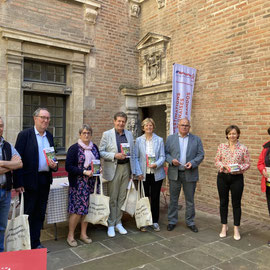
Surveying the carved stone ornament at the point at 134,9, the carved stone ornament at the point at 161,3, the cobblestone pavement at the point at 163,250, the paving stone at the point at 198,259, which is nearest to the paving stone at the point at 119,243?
the cobblestone pavement at the point at 163,250

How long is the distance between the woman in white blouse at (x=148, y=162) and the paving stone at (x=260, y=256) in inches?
56.8

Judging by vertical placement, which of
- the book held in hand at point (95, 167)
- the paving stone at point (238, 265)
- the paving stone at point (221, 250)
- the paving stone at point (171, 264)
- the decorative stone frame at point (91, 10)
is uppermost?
the decorative stone frame at point (91, 10)

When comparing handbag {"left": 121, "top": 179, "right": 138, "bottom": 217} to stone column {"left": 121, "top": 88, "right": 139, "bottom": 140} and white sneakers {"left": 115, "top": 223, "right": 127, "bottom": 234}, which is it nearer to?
white sneakers {"left": 115, "top": 223, "right": 127, "bottom": 234}

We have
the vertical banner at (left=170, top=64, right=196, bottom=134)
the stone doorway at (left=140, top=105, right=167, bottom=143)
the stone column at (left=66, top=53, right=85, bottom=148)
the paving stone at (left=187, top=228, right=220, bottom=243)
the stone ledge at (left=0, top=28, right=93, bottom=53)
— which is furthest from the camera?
the stone doorway at (left=140, top=105, right=167, bottom=143)

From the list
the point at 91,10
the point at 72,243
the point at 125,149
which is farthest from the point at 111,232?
the point at 91,10

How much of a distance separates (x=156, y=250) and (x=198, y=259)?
1.90 ft

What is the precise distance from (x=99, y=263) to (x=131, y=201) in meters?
1.26

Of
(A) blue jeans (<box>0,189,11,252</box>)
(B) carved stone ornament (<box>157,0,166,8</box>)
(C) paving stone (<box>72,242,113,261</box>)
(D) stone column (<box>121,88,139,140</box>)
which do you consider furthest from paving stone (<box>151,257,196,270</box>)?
(B) carved stone ornament (<box>157,0,166,8</box>)

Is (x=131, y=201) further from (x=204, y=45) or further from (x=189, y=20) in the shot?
(x=189, y=20)

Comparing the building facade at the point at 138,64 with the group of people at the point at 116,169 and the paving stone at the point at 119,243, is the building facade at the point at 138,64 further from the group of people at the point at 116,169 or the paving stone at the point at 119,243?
the paving stone at the point at 119,243

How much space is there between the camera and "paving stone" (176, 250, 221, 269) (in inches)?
132

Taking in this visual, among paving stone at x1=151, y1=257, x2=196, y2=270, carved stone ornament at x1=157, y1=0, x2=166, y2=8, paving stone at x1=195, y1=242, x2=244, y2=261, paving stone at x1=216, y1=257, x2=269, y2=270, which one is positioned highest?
carved stone ornament at x1=157, y1=0, x2=166, y2=8

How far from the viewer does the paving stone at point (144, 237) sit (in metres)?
4.05

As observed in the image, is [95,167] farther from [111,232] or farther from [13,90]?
[13,90]
